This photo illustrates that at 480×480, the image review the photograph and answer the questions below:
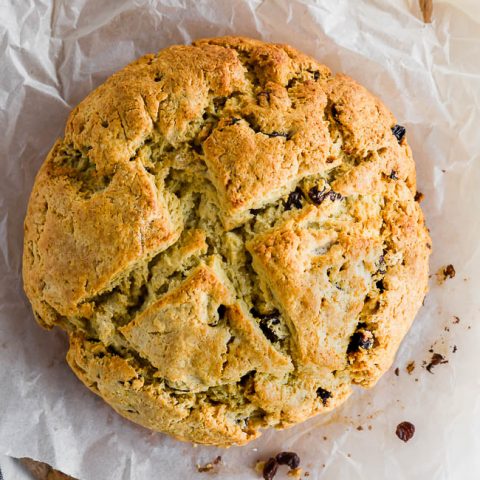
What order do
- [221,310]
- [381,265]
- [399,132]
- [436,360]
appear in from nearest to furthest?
1. [221,310]
2. [381,265]
3. [399,132]
4. [436,360]

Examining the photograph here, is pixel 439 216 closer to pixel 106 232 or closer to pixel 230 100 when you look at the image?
pixel 230 100

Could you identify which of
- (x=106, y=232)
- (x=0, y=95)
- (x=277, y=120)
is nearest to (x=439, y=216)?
(x=277, y=120)

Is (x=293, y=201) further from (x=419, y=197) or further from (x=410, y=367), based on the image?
(x=410, y=367)

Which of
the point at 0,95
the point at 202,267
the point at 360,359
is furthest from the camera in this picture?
the point at 0,95

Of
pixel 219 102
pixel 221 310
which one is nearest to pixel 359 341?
pixel 221 310

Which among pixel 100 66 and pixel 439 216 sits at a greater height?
pixel 439 216

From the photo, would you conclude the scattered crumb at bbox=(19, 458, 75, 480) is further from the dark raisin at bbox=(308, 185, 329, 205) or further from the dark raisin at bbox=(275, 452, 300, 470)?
the dark raisin at bbox=(308, 185, 329, 205)

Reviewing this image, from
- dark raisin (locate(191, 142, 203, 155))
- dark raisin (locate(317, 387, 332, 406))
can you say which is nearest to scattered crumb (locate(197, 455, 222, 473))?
dark raisin (locate(317, 387, 332, 406))
